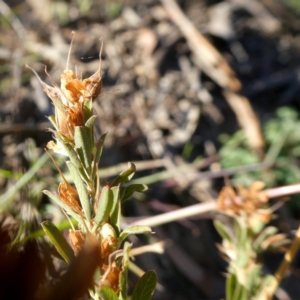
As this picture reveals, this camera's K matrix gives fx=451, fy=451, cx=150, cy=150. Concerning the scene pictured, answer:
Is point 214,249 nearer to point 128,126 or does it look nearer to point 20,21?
point 128,126

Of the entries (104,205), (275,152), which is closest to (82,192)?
(104,205)

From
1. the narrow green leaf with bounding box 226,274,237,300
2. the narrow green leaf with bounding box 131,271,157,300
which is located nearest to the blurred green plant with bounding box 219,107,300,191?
the narrow green leaf with bounding box 226,274,237,300

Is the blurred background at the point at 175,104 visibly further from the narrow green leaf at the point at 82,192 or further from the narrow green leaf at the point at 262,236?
the narrow green leaf at the point at 82,192

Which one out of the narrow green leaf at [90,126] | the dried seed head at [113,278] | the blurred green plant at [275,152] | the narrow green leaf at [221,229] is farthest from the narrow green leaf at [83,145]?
the blurred green plant at [275,152]

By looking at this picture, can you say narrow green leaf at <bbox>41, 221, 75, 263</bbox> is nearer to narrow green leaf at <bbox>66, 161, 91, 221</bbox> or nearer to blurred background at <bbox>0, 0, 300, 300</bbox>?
narrow green leaf at <bbox>66, 161, 91, 221</bbox>

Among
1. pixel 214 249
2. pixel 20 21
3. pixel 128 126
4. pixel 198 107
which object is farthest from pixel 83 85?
pixel 20 21
